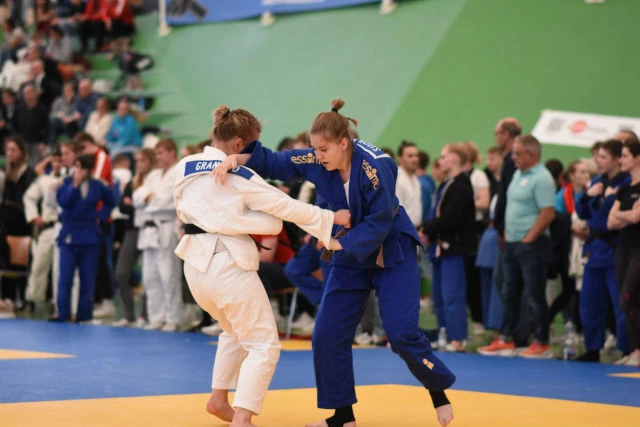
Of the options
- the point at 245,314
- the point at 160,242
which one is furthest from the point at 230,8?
the point at 245,314

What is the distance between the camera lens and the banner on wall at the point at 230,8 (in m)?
16.1

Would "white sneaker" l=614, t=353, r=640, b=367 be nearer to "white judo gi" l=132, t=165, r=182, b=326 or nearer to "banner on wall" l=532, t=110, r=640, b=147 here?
"banner on wall" l=532, t=110, r=640, b=147

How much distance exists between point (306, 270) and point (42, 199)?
4.14 m

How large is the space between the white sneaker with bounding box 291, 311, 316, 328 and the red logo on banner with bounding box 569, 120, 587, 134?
13.4ft

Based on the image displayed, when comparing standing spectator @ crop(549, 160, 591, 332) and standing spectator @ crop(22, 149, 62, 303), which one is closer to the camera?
standing spectator @ crop(549, 160, 591, 332)

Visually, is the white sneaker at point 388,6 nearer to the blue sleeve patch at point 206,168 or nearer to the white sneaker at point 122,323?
the white sneaker at point 122,323

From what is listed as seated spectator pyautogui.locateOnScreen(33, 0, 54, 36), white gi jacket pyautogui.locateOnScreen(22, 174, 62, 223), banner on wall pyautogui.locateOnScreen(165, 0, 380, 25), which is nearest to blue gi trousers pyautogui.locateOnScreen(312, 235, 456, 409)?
white gi jacket pyautogui.locateOnScreen(22, 174, 62, 223)

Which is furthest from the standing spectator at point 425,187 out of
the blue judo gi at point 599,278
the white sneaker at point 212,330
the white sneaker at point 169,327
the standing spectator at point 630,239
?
the standing spectator at point 630,239

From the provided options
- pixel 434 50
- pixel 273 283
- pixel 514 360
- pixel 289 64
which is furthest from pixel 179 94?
pixel 514 360

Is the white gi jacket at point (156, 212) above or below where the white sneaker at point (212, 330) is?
above

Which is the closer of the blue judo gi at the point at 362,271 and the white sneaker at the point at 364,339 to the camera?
the blue judo gi at the point at 362,271

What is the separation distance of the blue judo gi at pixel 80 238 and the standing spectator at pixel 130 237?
33 cm

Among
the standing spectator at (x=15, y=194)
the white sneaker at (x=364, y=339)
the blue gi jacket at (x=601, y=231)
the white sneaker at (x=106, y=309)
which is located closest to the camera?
the blue gi jacket at (x=601, y=231)

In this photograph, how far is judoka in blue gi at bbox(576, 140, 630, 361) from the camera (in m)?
8.44
